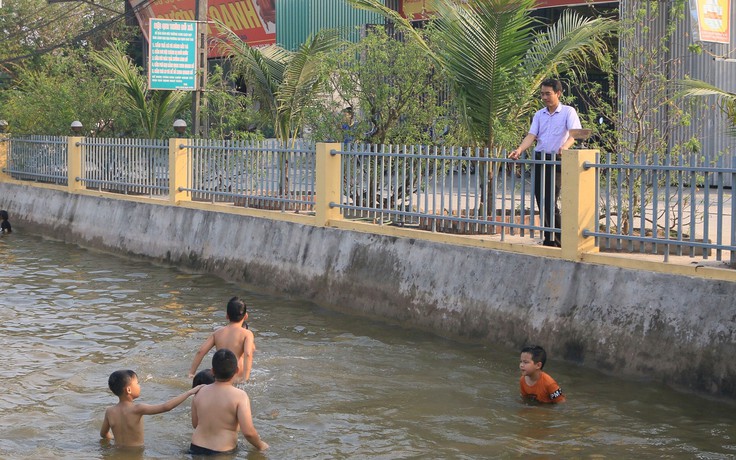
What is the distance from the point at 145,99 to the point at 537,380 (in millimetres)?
14930

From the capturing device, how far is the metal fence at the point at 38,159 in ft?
70.3

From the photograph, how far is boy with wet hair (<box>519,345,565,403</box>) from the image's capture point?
8.63m

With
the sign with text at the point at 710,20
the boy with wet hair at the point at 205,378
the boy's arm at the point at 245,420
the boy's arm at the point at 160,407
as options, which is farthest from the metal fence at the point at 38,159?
the boy's arm at the point at 245,420

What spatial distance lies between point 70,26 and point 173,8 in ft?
17.4

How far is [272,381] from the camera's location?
9.63m

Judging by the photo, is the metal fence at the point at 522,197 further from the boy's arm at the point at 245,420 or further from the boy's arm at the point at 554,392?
the boy's arm at the point at 245,420

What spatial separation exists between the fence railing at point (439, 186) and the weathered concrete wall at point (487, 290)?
0.36m

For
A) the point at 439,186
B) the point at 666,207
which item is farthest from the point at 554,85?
the point at 439,186

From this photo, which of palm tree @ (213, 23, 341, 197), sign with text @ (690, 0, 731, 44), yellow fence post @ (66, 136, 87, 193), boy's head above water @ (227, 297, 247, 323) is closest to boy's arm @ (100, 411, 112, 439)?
boy's head above water @ (227, 297, 247, 323)

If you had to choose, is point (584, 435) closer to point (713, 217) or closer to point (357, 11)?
point (713, 217)

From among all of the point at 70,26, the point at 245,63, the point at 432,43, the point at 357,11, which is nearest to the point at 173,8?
the point at 70,26

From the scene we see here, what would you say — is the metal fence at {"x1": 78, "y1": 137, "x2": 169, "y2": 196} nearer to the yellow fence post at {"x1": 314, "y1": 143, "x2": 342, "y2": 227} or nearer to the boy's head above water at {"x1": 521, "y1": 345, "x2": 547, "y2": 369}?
the yellow fence post at {"x1": 314, "y1": 143, "x2": 342, "y2": 227}

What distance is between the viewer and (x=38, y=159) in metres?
22.5

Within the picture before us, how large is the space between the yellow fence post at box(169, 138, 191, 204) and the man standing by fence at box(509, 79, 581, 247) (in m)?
7.27
